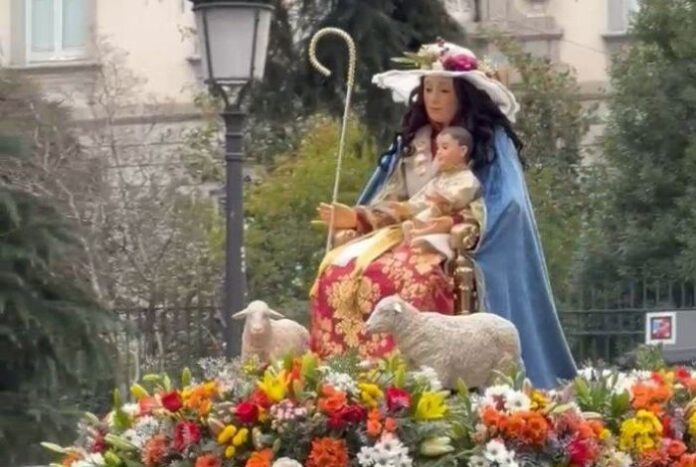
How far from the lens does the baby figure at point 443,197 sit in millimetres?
7539

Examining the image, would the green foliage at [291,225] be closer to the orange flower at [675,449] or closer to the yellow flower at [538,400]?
the orange flower at [675,449]

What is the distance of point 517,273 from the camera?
755cm

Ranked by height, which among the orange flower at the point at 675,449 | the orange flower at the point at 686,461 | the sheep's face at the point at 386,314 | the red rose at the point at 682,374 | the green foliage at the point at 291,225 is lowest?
the green foliage at the point at 291,225

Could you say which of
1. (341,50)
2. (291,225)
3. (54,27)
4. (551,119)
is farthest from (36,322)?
(54,27)

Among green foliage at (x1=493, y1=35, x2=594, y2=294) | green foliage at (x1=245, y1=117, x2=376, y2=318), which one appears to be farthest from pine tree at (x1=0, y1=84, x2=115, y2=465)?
green foliage at (x1=493, y1=35, x2=594, y2=294)

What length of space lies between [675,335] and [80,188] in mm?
5795

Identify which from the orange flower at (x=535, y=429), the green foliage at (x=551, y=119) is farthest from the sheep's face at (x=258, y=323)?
the green foliage at (x=551, y=119)

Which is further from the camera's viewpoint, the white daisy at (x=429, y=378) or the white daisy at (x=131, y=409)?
the white daisy at (x=131, y=409)

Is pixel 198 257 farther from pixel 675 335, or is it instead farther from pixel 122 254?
pixel 675 335

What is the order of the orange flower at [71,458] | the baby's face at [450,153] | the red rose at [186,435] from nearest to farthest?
the red rose at [186,435] < the orange flower at [71,458] < the baby's face at [450,153]

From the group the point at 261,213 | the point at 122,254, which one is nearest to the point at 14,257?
→ the point at 122,254

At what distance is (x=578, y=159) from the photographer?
24328 millimetres

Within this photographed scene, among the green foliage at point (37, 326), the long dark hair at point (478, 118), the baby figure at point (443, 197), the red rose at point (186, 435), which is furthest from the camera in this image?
the green foliage at point (37, 326)

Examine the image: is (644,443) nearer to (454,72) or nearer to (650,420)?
(650,420)
